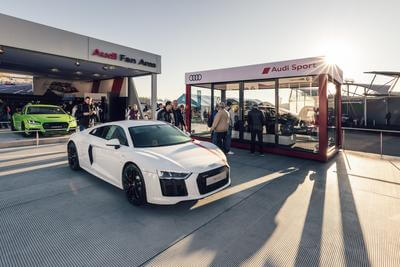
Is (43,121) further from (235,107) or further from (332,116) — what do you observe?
(332,116)

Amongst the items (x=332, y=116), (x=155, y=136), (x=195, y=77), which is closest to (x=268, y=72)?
(x=332, y=116)

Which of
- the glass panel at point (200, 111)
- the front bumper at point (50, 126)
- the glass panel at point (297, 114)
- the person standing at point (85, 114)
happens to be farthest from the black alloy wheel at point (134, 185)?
the front bumper at point (50, 126)

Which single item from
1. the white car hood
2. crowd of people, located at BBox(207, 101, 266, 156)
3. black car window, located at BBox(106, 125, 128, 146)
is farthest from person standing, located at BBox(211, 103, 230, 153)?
black car window, located at BBox(106, 125, 128, 146)

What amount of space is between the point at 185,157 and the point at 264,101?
5.73 m

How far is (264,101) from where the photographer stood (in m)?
8.61

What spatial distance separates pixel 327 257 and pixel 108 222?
271 cm

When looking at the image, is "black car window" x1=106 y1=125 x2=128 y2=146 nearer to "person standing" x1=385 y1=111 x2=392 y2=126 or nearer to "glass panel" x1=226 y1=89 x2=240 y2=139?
"glass panel" x1=226 y1=89 x2=240 y2=139

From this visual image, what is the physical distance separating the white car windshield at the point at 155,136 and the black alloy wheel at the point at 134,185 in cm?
48

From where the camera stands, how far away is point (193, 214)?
3.49 metres

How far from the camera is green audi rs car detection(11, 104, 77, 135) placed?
982 centimetres

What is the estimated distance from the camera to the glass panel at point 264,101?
8227mm

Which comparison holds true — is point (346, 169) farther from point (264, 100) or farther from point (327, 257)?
point (327, 257)

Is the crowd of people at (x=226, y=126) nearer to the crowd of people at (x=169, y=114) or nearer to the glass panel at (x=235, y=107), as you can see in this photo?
the glass panel at (x=235, y=107)

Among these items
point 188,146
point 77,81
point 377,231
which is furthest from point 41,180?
point 77,81
